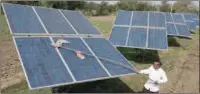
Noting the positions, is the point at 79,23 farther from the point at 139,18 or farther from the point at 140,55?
the point at 139,18

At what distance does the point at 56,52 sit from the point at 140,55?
8472 mm

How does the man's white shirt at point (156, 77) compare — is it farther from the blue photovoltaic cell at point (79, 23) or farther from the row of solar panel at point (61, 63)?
the blue photovoltaic cell at point (79, 23)

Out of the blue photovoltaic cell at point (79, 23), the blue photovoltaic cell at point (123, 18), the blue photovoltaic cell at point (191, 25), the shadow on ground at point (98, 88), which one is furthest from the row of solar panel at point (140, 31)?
the blue photovoltaic cell at point (191, 25)

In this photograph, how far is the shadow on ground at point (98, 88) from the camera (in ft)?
35.4

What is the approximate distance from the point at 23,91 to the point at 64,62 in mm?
2494

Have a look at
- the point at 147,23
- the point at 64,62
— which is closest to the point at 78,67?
the point at 64,62

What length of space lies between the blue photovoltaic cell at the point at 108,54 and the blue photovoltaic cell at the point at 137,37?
3.70m

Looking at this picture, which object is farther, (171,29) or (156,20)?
(171,29)

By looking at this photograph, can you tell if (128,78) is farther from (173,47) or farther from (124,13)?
(173,47)

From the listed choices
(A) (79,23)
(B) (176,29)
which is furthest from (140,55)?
(B) (176,29)

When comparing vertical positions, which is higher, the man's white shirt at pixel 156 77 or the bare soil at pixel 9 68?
the man's white shirt at pixel 156 77

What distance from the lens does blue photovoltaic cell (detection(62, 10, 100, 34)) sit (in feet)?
38.3

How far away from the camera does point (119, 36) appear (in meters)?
15.2

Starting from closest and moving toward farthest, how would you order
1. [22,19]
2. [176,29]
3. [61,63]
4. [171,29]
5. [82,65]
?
[61,63] < [82,65] < [22,19] < [171,29] < [176,29]
